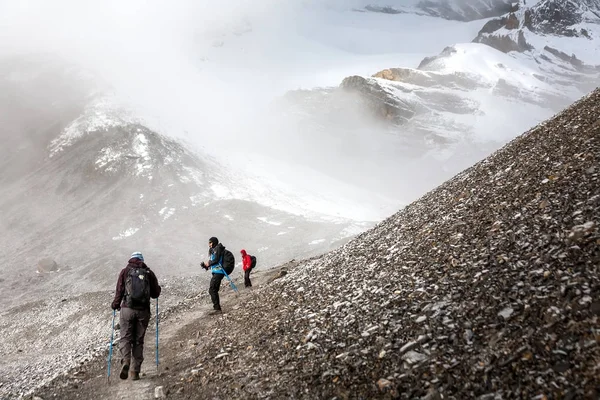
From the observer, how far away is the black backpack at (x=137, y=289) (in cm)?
1177

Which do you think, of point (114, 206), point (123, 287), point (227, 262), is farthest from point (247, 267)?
point (114, 206)

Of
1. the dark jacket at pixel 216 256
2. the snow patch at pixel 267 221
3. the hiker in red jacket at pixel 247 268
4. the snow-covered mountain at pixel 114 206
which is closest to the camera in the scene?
the dark jacket at pixel 216 256

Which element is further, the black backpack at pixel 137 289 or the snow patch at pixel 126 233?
the snow patch at pixel 126 233

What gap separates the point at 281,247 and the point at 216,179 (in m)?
42.0

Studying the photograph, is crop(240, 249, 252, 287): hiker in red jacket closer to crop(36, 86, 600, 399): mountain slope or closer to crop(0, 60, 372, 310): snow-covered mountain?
crop(36, 86, 600, 399): mountain slope

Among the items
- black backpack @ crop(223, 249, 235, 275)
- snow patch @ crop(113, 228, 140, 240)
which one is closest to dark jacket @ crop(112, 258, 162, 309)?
black backpack @ crop(223, 249, 235, 275)

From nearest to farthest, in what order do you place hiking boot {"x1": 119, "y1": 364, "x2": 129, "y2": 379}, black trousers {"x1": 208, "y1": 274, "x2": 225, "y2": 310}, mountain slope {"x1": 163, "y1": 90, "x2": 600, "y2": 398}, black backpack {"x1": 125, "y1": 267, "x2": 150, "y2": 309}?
mountain slope {"x1": 163, "y1": 90, "x2": 600, "y2": 398} → hiking boot {"x1": 119, "y1": 364, "x2": 129, "y2": 379} → black backpack {"x1": 125, "y1": 267, "x2": 150, "y2": 309} → black trousers {"x1": 208, "y1": 274, "x2": 225, "y2": 310}

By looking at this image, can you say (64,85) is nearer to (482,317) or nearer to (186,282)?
(186,282)

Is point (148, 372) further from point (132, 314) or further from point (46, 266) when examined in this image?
point (46, 266)

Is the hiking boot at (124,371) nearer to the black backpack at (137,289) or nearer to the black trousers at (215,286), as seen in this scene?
the black backpack at (137,289)

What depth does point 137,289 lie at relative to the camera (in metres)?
11.9

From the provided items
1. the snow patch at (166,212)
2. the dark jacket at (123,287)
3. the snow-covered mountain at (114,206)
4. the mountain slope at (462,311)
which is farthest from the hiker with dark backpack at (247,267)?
the snow patch at (166,212)

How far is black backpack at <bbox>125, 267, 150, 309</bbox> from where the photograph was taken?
1177cm

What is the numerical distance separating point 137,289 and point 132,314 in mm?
718
